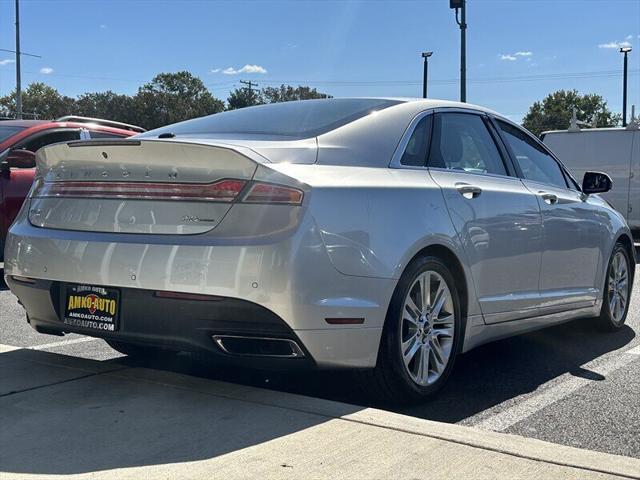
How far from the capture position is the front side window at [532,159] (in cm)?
527

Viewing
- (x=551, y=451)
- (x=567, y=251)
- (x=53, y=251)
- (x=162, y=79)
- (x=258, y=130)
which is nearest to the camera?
(x=551, y=451)

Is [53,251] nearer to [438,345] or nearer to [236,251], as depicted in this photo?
[236,251]

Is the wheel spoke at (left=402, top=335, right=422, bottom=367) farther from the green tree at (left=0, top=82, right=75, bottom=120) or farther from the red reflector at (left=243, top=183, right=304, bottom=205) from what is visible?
the green tree at (left=0, top=82, right=75, bottom=120)

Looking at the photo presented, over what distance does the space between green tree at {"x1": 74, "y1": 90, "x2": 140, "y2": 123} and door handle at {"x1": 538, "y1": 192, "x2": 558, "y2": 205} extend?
76987mm

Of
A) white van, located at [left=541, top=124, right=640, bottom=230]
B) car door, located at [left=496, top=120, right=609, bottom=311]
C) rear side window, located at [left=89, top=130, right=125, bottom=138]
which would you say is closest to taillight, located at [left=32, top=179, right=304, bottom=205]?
car door, located at [left=496, top=120, right=609, bottom=311]

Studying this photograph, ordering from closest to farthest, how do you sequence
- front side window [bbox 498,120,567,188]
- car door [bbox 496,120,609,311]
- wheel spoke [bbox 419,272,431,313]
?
wheel spoke [bbox 419,272,431,313] → car door [bbox 496,120,609,311] → front side window [bbox 498,120,567,188]

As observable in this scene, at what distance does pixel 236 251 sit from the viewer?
3.34 m

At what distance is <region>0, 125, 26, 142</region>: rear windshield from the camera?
8.45 m

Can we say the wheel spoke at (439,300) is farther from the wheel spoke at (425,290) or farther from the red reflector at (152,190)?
the red reflector at (152,190)

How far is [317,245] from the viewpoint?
3.37 m

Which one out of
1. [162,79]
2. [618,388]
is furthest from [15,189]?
[162,79]

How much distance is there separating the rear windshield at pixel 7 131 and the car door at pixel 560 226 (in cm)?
575

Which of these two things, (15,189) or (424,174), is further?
(15,189)

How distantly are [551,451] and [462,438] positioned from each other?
36 cm
